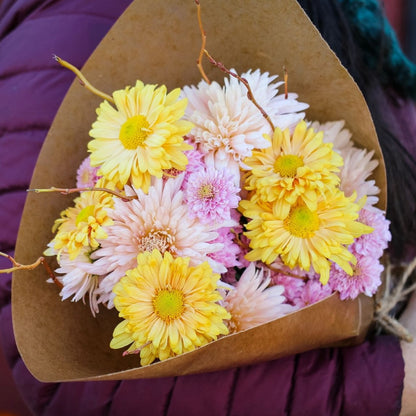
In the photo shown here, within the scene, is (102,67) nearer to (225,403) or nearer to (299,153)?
(299,153)

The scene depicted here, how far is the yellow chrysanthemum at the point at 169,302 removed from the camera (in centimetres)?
46

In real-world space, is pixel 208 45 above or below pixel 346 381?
above

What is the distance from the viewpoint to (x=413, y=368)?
659mm

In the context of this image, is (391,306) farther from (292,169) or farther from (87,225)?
(87,225)

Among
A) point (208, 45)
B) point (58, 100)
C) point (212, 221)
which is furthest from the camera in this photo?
point (58, 100)

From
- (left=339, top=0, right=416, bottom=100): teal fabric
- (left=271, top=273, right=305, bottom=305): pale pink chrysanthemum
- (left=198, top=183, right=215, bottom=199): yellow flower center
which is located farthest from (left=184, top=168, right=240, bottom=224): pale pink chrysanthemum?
(left=339, top=0, right=416, bottom=100): teal fabric

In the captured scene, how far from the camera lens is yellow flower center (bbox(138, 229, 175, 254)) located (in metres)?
0.49

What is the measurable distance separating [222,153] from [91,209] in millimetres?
141

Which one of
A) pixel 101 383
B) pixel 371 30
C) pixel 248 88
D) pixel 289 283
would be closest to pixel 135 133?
pixel 248 88

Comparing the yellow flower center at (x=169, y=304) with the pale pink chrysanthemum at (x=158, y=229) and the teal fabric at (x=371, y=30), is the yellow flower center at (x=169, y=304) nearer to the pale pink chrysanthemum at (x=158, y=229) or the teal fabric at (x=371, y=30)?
the pale pink chrysanthemum at (x=158, y=229)

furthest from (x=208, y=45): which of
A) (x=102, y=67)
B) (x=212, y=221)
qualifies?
(x=212, y=221)

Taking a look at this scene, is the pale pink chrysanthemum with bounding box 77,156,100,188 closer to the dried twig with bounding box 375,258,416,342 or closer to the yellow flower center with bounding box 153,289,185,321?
the yellow flower center with bounding box 153,289,185,321

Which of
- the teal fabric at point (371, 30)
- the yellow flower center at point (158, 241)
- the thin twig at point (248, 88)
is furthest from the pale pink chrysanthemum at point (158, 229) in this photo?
the teal fabric at point (371, 30)

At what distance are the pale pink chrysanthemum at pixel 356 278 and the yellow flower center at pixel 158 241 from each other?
0.62 ft
